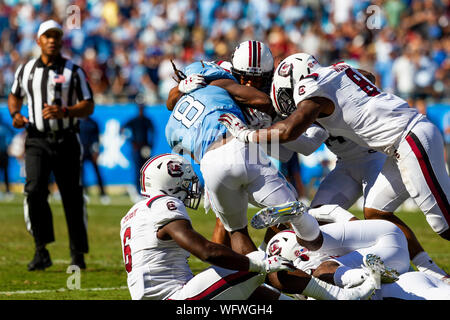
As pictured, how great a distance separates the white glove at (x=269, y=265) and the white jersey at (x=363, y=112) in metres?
1.39

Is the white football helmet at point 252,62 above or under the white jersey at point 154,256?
above

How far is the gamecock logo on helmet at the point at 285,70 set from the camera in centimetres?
551

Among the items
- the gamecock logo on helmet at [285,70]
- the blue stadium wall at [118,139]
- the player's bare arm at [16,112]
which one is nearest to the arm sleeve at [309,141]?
the gamecock logo on helmet at [285,70]

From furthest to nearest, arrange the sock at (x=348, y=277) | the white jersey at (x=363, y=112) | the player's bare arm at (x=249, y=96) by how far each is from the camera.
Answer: the player's bare arm at (x=249, y=96) < the white jersey at (x=363, y=112) < the sock at (x=348, y=277)

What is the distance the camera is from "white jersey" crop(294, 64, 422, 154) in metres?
5.40

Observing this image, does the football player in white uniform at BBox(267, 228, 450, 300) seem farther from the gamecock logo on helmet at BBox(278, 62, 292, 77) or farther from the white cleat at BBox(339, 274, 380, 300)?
the gamecock logo on helmet at BBox(278, 62, 292, 77)

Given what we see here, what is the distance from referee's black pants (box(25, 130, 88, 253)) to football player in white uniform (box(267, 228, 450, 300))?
9.88 feet

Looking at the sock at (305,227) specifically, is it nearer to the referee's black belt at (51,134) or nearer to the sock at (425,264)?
the sock at (425,264)

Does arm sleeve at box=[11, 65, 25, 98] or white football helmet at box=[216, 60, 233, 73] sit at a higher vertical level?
white football helmet at box=[216, 60, 233, 73]

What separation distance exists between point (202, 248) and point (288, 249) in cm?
117

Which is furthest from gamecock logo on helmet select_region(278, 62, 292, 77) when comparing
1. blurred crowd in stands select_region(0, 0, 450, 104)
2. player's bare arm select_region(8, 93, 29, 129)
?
blurred crowd in stands select_region(0, 0, 450, 104)

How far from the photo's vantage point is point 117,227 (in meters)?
10.9

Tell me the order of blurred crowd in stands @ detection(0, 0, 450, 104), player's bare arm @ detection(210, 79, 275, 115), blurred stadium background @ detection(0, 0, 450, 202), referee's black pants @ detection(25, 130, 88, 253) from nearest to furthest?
1. player's bare arm @ detection(210, 79, 275, 115)
2. referee's black pants @ detection(25, 130, 88, 253)
3. blurred stadium background @ detection(0, 0, 450, 202)
4. blurred crowd in stands @ detection(0, 0, 450, 104)

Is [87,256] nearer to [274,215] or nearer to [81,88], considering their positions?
[81,88]
